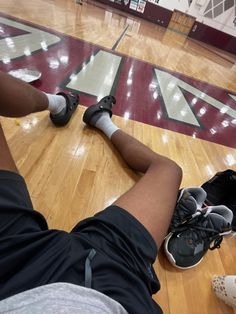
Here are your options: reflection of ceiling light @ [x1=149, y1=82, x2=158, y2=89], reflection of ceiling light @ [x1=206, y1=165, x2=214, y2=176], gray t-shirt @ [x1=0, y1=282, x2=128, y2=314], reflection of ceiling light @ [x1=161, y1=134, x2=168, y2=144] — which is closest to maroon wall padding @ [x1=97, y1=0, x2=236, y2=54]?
reflection of ceiling light @ [x1=149, y1=82, x2=158, y2=89]

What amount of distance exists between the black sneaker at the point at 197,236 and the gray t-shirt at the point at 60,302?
409 millimetres

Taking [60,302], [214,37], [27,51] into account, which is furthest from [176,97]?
[214,37]

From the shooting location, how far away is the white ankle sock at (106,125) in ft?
3.71

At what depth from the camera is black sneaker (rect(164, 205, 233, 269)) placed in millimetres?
719

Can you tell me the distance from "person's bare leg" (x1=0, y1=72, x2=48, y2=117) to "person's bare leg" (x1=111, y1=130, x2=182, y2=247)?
48cm

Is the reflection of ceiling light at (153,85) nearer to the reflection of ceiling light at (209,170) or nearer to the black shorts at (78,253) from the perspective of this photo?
the reflection of ceiling light at (209,170)

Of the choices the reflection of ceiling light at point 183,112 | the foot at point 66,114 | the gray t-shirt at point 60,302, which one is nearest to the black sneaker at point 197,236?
the gray t-shirt at point 60,302

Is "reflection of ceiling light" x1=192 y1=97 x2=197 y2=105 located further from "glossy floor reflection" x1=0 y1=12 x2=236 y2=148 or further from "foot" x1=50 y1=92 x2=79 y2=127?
"foot" x1=50 y1=92 x2=79 y2=127

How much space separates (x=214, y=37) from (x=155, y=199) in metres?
10.6

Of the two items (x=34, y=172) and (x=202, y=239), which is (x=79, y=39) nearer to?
(x=34, y=172)

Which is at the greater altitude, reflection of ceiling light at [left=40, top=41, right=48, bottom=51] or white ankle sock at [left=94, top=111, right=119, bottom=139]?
white ankle sock at [left=94, top=111, right=119, bottom=139]

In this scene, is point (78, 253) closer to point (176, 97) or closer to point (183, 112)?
point (183, 112)

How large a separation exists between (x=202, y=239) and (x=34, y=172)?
27.9 inches

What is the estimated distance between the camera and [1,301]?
0.32 metres
